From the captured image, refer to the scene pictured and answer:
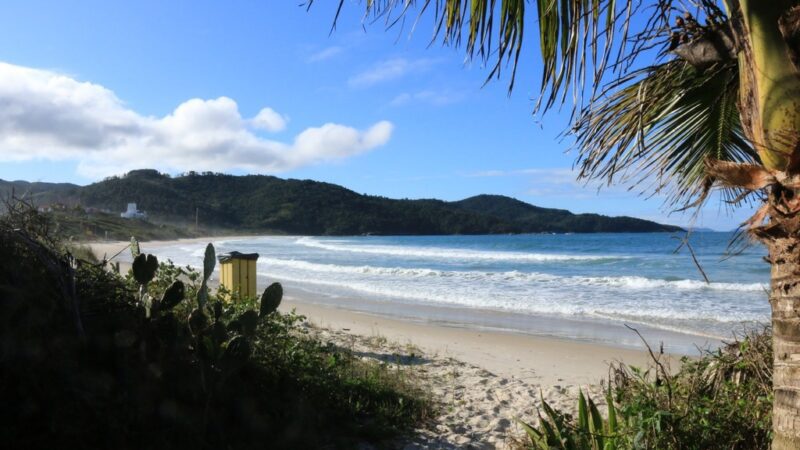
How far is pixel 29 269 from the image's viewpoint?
3553 millimetres

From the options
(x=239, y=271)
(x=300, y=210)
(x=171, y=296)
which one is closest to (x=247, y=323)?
(x=171, y=296)

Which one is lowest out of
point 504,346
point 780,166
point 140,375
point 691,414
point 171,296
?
point 504,346

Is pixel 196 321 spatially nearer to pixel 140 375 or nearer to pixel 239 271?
pixel 140 375

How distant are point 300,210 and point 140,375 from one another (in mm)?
103327

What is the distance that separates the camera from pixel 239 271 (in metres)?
7.96

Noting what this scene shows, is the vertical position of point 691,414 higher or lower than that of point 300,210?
lower

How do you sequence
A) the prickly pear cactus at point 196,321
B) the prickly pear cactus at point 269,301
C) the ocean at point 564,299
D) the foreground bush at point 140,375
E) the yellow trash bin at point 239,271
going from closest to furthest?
the foreground bush at point 140,375 → the prickly pear cactus at point 196,321 → the prickly pear cactus at point 269,301 → the yellow trash bin at point 239,271 → the ocean at point 564,299

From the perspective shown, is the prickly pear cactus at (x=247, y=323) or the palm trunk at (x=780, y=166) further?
the prickly pear cactus at (x=247, y=323)

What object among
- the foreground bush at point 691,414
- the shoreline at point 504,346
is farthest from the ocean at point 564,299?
the foreground bush at point 691,414

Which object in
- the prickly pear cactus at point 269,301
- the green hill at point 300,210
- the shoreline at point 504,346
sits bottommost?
the shoreline at point 504,346

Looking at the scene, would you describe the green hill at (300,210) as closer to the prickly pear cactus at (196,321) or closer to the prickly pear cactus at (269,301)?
the prickly pear cactus at (269,301)

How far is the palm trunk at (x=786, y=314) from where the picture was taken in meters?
2.11

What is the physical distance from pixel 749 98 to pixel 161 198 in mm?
102426

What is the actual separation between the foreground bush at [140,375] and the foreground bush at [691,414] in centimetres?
134
